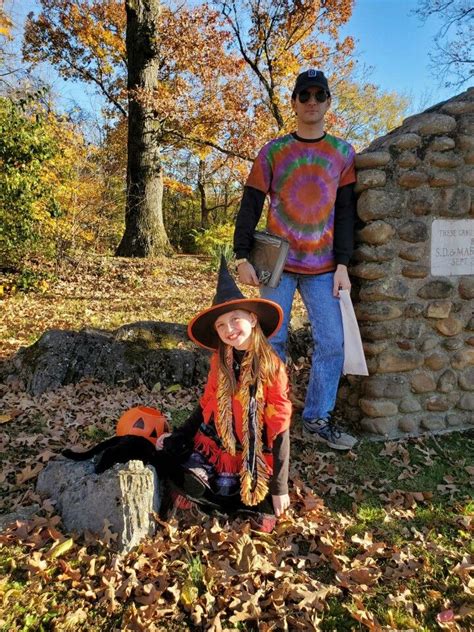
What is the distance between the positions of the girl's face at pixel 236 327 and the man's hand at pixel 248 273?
0.76m

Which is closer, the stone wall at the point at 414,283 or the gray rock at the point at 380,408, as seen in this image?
the stone wall at the point at 414,283

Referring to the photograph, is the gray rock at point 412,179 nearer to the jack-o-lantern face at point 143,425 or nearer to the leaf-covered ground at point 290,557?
the leaf-covered ground at point 290,557

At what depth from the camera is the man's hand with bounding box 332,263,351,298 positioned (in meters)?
3.66

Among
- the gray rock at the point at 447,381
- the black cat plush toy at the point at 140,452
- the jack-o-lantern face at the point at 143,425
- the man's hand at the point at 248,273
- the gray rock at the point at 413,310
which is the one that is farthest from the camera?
the gray rock at the point at 447,381

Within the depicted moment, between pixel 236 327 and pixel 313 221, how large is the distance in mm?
1241

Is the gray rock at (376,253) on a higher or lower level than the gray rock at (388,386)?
higher

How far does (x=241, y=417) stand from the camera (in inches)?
115

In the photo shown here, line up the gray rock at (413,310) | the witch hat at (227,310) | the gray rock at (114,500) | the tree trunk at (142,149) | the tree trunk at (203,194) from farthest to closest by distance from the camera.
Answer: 1. the tree trunk at (203,194)
2. the tree trunk at (142,149)
3. the gray rock at (413,310)
4. the witch hat at (227,310)
5. the gray rock at (114,500)

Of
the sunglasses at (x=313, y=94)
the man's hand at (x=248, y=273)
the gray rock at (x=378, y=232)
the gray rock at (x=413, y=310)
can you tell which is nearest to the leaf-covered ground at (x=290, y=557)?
the gray rock at (x=413, y=310)

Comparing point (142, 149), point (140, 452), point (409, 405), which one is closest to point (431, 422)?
point (409, 405)

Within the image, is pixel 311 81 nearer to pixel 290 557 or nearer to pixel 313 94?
pixel 313 94

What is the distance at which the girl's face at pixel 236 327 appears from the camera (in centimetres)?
278

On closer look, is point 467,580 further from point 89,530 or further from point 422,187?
point 422,187

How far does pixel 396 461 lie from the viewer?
12.0ft
